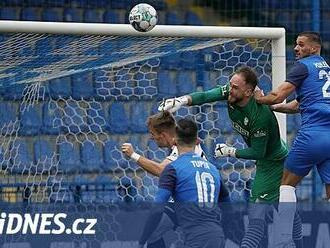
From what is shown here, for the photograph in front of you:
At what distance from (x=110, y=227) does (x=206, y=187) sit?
0.55m

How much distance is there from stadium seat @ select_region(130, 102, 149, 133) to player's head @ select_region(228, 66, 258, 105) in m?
1.48

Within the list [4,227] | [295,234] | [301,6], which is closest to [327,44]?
[301,6]

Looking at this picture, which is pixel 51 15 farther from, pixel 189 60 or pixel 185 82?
pixel 189 60

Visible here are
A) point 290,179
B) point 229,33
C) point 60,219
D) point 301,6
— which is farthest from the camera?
point 301,6

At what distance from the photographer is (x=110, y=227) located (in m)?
5.64

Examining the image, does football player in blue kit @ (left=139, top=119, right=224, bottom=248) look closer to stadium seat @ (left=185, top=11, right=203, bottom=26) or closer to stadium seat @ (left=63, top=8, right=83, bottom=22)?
stadium seat @ (left=63, top=8, right=83, bottom=22)

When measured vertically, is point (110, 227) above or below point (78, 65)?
below

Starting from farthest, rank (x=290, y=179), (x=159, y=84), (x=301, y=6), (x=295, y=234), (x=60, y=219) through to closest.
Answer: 1. (x=301, y=6)
2. (x=159, y=84)
3. (x=290, y=179)
4. (x=295, y=234)
5. (x=60, y=219)

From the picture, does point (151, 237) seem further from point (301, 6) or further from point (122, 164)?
point (301, 6)

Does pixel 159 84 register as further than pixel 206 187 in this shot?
Yes

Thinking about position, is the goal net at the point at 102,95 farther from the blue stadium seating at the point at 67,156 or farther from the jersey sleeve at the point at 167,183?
the jersey sleeve at the point at 167,183

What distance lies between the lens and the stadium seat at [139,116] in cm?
847

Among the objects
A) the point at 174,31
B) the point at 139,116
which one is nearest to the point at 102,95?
the point at 139,116

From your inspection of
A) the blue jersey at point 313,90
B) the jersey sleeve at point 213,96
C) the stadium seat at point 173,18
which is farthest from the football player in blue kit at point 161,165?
the stadium seat at point 173,18
